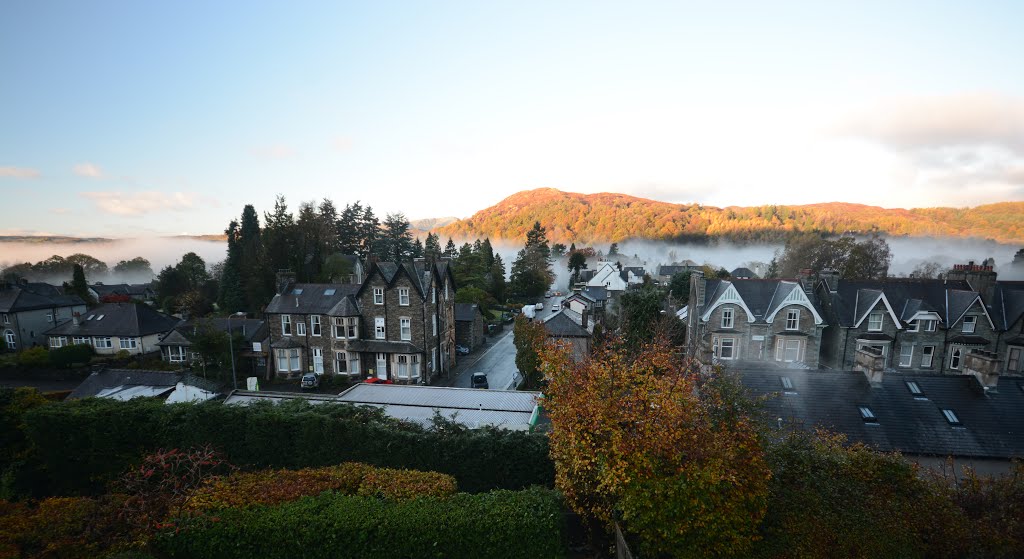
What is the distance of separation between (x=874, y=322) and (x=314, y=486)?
103 ft

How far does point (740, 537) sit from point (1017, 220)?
100 meters

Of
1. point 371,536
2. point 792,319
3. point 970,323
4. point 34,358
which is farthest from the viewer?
point 34,358

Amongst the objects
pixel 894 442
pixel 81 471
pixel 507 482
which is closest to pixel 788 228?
pixel 894 442

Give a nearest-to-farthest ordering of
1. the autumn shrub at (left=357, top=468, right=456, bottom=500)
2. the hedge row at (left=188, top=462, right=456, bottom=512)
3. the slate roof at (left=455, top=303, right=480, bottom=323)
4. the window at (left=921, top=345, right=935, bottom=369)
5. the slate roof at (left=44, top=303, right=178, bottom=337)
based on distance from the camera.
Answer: the hedge row at (left=188, top=462, right=456, bottom=512), the autumn shrub at (left=357, top=468, right=456, bottom=500), the window at (left=921, top=345, right=935, bottom=369), the slate roof at (left=44, top=303, right=178, bottom=337), the slate roof at (left=455, top=303, right=480, bottom=323)

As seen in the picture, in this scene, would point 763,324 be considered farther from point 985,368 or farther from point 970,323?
point 970,323

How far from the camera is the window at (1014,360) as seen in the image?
25.1 m

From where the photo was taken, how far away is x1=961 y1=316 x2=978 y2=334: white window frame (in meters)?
25.4

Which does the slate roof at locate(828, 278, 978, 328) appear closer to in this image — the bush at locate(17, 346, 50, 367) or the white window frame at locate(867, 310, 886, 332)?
the white window frame at locate(867, 310, 886, 332)

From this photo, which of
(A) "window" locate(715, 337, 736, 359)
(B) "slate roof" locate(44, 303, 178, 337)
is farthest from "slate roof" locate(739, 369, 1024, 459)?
(B) "slate roof" locate(44, 303, 178, 337)

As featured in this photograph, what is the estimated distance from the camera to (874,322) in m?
25.8

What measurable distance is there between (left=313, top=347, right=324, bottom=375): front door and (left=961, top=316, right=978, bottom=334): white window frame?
136ft

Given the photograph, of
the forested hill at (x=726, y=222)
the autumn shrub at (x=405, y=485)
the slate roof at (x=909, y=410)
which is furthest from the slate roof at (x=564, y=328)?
the forested hill at (x=726, y=222)

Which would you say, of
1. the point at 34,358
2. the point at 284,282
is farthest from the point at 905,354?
the point at 34,358

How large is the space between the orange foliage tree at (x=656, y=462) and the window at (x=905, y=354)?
25.7 meters
